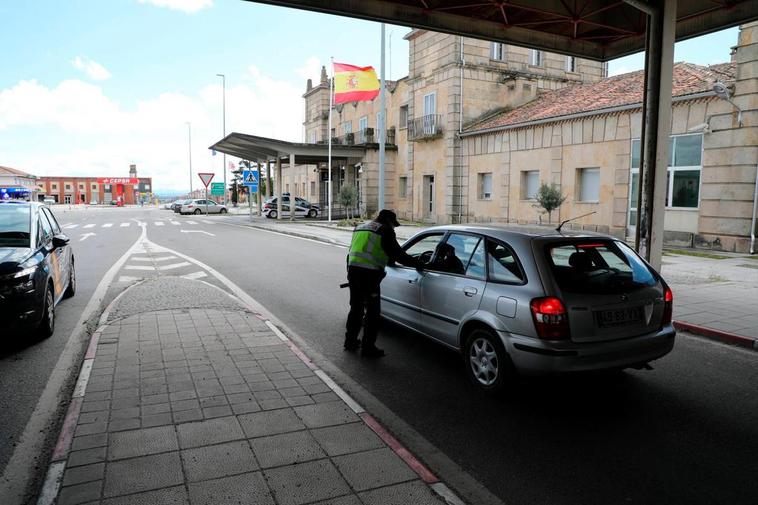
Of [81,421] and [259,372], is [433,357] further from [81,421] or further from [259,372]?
[81,421]

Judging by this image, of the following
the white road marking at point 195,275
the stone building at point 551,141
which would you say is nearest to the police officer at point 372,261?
the white road marking at point 195,275

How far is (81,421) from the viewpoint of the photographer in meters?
4.31

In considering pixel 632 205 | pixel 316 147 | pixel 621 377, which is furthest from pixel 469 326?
pixel 316 147

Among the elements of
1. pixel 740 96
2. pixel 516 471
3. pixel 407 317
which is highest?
pixel 740 96

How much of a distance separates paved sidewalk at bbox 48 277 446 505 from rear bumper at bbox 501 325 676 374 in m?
1.43

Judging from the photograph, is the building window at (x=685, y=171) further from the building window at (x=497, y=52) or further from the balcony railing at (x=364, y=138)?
the balcony railing at (x=364, y=138)

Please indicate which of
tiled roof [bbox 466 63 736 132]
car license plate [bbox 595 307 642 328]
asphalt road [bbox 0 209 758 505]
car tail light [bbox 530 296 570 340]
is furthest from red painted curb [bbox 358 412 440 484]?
tiled roof [bbox 466 63 736 132]

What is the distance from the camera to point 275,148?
34688mm

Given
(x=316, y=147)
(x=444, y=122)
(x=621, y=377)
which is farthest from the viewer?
(x=316, y=147)

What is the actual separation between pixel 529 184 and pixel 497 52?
989 centimetres

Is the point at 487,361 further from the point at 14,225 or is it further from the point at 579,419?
the point at 14,225

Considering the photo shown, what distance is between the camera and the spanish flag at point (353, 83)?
26.6 meters

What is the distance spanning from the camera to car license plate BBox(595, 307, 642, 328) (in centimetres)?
480

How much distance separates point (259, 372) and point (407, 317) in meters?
1.87
